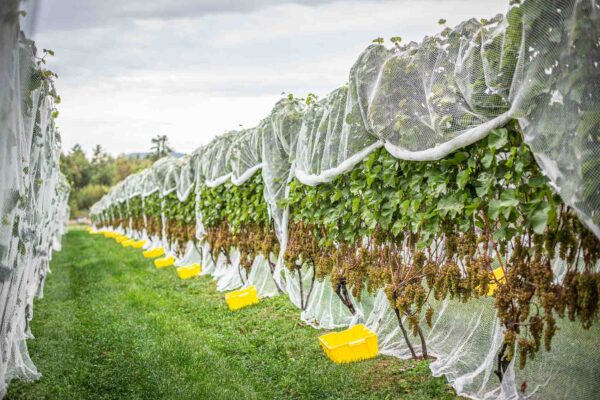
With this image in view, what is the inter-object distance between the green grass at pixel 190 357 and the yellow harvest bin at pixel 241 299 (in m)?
0.12

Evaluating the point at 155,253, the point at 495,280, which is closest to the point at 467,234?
the point at 495,280

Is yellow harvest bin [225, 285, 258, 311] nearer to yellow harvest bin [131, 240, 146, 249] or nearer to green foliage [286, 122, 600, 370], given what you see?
green foliage [286, 122, 600, 370]

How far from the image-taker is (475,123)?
10.9 feet

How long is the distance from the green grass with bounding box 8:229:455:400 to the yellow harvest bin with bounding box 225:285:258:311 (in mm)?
120

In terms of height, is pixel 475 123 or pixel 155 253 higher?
pixel 475 123

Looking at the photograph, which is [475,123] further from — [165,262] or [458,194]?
[165,262]

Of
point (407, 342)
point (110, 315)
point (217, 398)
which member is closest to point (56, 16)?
point (217, 398)

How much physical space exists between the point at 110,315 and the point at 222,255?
10.6ft

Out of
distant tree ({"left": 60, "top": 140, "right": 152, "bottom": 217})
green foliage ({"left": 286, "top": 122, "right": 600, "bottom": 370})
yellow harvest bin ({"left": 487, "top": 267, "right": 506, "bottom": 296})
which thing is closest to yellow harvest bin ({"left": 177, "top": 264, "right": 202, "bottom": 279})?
green foliage ({"left": 286, "top": 122, "right": 600, "bottom": 370})

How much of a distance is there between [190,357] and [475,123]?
3181 mm

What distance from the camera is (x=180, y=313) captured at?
7043 millimetres

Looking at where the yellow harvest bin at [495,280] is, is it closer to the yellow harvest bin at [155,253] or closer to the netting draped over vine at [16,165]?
the netting draped over vine at [16,165]

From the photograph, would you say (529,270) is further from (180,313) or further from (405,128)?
(180,313)

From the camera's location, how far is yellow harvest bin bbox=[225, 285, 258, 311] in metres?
7.13
